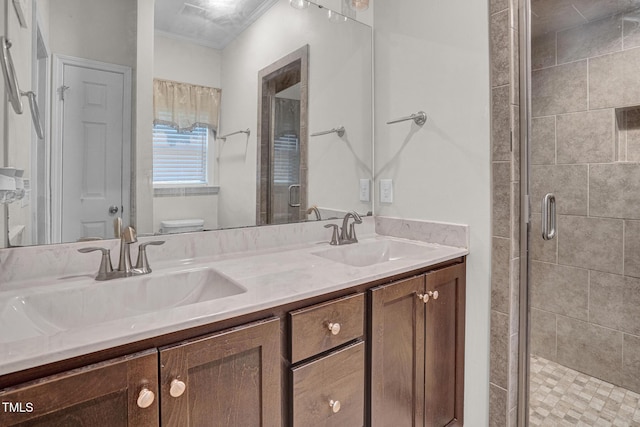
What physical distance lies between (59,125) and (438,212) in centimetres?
147

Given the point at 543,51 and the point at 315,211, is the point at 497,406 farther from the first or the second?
the point at 543,51

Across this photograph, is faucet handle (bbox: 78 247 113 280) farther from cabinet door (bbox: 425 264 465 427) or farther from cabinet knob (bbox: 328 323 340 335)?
cabinet door (bbox: 425 264 465 427)

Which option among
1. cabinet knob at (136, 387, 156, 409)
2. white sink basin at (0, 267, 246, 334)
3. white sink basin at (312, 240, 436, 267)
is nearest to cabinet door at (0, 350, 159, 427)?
cabinet knob at (136, 387, 156, 409)

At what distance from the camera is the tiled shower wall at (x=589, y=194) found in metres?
1.48

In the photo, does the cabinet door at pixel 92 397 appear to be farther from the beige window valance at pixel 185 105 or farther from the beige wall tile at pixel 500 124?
the beige wall tile at pixel 500 124

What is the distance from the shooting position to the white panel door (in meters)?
1.09

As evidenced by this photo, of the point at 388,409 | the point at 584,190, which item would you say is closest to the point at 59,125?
the point at 388,409

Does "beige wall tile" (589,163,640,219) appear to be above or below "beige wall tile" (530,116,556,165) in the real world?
below

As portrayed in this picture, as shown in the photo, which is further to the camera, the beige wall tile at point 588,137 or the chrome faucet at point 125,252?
the beige wall tile at point 588,137

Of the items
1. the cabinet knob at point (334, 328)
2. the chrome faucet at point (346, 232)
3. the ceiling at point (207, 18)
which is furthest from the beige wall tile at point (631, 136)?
the ceiling at point (207, 18)

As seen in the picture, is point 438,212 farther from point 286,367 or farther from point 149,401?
point 149,401

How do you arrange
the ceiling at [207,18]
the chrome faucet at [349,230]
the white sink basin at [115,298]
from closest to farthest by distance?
1. the white sink basin at [115,298]
2. the ceiling at [207,18]
3. the chrome faucet at [349,230]

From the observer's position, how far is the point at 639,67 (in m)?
1.46

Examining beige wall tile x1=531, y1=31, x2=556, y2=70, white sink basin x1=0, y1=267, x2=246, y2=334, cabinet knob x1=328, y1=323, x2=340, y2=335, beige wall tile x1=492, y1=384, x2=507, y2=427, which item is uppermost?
beige wall tile x1=531, y1=31, x2=556, y2=70
